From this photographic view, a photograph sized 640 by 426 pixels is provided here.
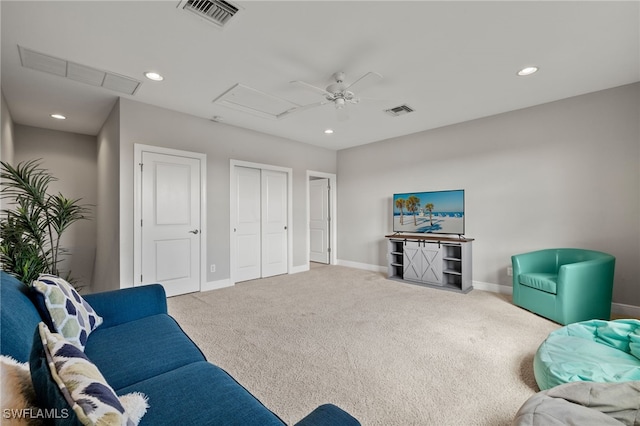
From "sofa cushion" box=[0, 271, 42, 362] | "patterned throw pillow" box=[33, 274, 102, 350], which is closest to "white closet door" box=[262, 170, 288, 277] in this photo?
"patterned throw pillow" box=[33, 274, 102, 350]

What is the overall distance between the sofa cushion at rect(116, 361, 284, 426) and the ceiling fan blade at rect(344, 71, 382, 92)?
247cm

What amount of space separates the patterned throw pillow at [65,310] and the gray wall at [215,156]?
7.17 feet

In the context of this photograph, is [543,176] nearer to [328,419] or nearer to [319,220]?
[319,220]

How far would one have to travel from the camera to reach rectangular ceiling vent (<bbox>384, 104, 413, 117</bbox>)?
3.80 metres

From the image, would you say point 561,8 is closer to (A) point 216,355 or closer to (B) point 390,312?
(B) point 390,312

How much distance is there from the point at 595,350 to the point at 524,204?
2539 millimetres

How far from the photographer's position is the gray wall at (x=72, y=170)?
463 cm

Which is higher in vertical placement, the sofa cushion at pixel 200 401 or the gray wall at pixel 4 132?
the gray wall at pixel 4 132

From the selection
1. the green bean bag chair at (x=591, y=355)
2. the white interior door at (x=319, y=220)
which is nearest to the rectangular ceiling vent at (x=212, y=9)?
the green bean bag chair at (x=591, y=355)

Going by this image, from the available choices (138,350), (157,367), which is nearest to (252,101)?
(138,350)

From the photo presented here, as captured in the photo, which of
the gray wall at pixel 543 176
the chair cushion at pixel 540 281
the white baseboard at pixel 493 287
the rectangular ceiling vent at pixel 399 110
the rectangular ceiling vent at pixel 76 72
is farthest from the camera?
the white baseboard at pixel 493 287

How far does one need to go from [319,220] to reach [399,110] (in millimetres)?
3320

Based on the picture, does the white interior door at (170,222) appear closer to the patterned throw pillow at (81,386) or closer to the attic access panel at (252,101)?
the attic access panel at (252,101)

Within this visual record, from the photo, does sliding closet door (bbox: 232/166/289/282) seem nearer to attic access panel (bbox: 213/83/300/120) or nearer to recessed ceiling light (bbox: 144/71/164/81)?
attic access panel (bbox: 213/83/300/120)
